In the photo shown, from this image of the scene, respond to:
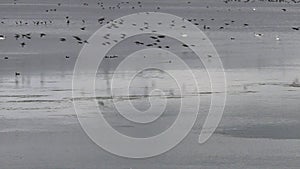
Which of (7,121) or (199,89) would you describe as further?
(199,89)

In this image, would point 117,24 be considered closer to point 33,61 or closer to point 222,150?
point 33,61

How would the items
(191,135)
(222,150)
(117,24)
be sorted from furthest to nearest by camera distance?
1. (117,24)
2. (191,135)
3. (222,150)

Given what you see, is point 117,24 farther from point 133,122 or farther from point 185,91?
point 133,122

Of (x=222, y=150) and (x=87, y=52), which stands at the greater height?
(x=87, y=52)

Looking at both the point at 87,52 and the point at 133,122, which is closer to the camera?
the point at 133,122

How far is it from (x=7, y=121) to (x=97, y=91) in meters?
4.31

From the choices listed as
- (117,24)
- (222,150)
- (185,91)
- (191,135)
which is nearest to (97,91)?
(185,91)

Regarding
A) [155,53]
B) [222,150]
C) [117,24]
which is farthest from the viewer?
[117,24]

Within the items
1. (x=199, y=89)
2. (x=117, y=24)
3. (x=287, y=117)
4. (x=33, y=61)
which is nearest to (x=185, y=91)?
(x=199, y=89)

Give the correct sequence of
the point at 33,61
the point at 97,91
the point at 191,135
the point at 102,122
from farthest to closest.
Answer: the point at 33,61 < the point at 97,91 < the point at 102,122 < the point at 191,135

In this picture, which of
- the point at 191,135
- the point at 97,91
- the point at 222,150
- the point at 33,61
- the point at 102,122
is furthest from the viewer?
the point at 33,61

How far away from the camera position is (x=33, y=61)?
101 ft

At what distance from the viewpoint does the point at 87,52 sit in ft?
115

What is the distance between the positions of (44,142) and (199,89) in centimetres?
766
